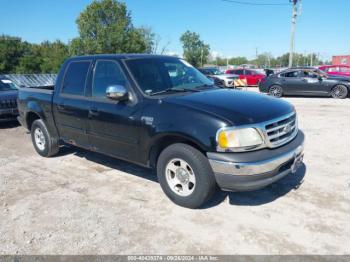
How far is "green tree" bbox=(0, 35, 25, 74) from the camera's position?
42750 mm

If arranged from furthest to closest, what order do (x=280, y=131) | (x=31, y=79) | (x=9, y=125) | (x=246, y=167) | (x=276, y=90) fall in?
(x=31, y=79)
(x=276, y=90)
(x=9, y=125)
(x=280, y=131)
(x=246, y=167)

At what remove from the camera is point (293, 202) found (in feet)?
12.7

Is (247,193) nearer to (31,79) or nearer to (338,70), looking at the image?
(31,79)

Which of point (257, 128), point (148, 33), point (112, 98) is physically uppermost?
point (148, 33)

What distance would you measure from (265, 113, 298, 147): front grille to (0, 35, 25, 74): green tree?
46.7 meters

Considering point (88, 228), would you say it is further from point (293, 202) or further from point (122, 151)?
point (293, 202)

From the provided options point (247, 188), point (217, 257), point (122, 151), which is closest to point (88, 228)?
point (122, 151)

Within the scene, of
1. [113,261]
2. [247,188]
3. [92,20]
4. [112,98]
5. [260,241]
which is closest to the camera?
[113,261]

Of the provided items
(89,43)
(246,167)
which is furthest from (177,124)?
(89,43)

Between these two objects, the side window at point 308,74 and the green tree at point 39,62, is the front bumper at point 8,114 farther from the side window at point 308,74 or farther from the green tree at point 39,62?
the green tree at point 39,62

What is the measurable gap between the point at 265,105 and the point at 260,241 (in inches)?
64.1

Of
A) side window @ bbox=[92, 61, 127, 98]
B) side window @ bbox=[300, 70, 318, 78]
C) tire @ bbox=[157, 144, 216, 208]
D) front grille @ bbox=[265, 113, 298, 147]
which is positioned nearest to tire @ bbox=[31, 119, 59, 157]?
side window @ bbox=[92, 61, 127, 98]

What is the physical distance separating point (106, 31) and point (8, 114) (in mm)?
32902

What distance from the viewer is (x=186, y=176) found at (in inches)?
144
